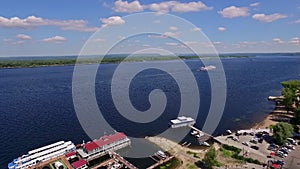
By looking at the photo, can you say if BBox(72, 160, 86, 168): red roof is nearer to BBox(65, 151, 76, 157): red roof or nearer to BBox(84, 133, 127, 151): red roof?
BBox(84, 133, 127, 151): red roof

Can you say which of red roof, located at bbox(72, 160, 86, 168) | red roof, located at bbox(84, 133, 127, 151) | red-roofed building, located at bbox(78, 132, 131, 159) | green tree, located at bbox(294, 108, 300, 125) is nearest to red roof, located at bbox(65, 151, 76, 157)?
red-roofed building, located at bbox(78, 132, 131, 159)

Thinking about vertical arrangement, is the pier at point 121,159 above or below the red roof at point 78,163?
below

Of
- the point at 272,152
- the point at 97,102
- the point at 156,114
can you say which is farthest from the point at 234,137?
the point at 97,102

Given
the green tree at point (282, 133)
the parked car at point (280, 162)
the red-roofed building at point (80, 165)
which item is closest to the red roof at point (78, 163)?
the red-roofed building at point (80, 165)

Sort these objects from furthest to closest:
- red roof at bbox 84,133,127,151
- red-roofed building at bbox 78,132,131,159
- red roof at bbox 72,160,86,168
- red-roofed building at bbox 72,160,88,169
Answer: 1. red roof at bbox 84,133,127,151
2. red-roofed building at bbox 78,132,131,159
3. red roof at bbox 72,160,86,168
4. red-roofed building at bbox 72,160,88,169

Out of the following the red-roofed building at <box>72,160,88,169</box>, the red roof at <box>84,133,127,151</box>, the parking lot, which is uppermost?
the red roof at <box>84,133,127,151</box>

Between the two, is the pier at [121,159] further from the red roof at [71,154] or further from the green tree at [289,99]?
the green tree at [289,99]

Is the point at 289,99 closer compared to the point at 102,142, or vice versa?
the point at 102,142

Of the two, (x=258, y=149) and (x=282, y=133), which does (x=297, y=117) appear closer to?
(x=282, y=133)

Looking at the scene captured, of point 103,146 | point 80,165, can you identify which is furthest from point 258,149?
point 80,165
